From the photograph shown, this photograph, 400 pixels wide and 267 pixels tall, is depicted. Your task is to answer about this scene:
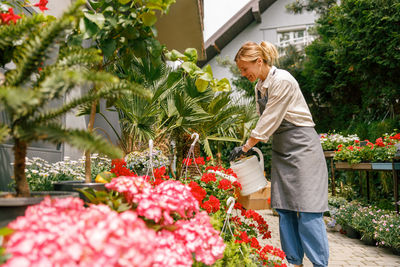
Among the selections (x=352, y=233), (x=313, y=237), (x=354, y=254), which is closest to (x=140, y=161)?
(x=313, y=237)

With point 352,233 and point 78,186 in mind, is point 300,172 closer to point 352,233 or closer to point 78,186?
point 78,186

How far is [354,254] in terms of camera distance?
352 cm

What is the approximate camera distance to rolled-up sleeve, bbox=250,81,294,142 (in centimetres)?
231

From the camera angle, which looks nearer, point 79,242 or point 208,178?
point 79,242

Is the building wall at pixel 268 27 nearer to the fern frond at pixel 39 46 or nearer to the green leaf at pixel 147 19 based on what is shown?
the green leaf at pixel 147 19

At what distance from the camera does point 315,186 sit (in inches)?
90.3

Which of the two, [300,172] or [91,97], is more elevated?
[91,97]

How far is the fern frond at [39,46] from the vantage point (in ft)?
3.32

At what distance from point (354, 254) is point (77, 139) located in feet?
11.8

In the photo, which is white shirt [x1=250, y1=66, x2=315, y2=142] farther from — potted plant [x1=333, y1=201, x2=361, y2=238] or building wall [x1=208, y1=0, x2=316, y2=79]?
building wall [x1=208, y1=0, x2=316, y2=79]

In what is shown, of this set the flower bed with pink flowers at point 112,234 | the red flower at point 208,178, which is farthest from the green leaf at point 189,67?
the flower bed with pink flowers at point 112,234

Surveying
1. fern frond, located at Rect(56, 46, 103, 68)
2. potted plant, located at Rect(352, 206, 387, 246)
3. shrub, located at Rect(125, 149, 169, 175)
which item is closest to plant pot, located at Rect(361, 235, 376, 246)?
potted plant, located at Rect(352, 206, 387, 246)

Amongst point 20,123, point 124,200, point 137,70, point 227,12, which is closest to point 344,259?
point 124,200

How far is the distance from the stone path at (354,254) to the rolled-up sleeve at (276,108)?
1.64 meters
